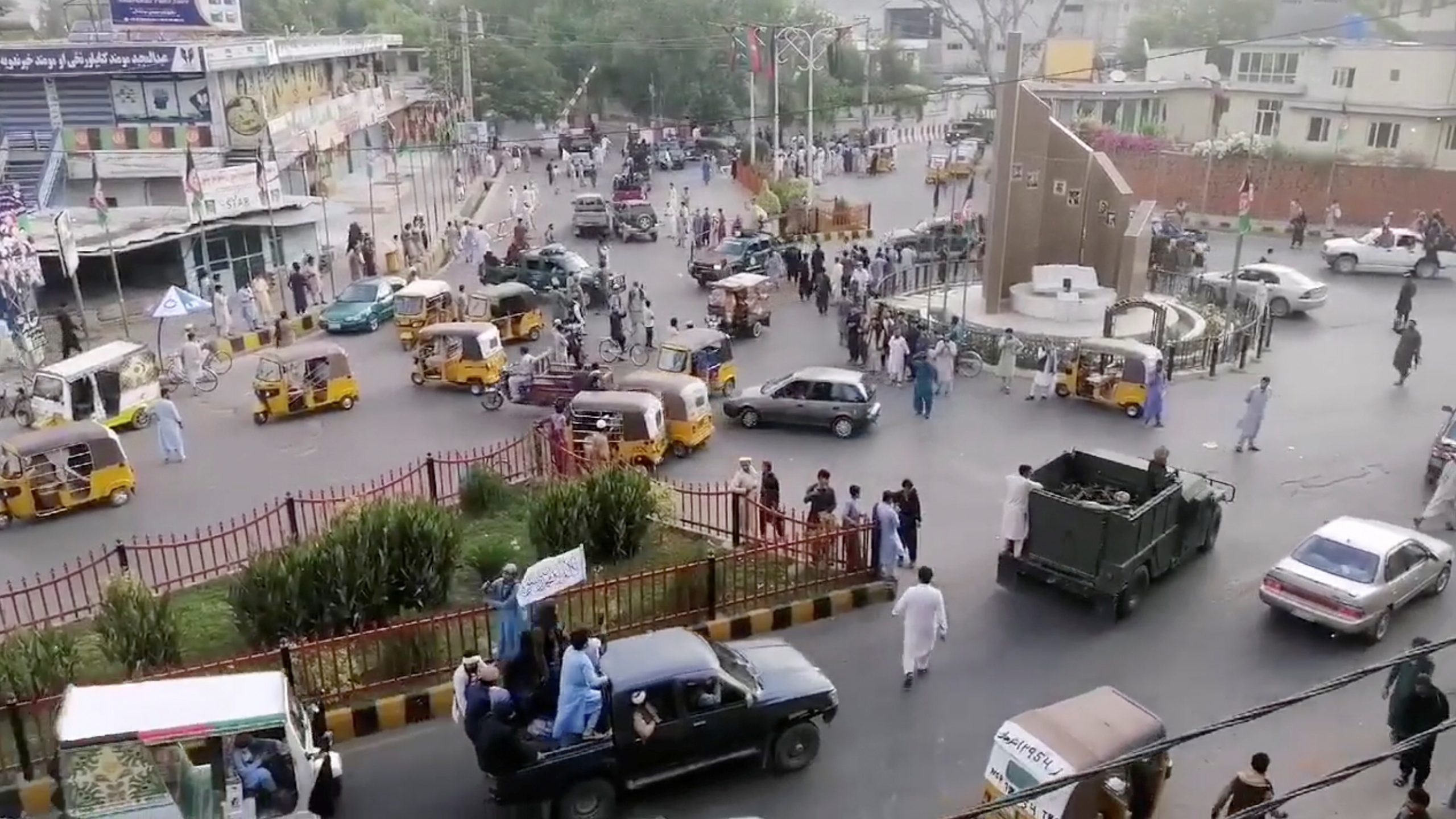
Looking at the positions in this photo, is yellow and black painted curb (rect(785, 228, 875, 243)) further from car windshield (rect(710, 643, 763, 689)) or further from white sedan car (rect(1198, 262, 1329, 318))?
car windshield (rect(710, 643, 763, 689))

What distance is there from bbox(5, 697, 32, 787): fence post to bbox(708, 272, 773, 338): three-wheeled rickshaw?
16363 millimetres

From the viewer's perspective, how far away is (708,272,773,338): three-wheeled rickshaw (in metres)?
24.6

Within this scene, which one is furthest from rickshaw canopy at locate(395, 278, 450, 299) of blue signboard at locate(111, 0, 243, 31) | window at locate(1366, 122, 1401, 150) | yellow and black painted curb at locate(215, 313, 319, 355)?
window at locate(1366, 122, 1401, 150)

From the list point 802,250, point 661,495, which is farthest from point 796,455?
point 802,250

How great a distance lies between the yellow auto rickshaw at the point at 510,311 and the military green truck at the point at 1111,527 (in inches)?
542

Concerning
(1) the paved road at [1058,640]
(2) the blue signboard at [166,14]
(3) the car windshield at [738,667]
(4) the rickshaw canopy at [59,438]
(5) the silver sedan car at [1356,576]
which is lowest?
(1) the paved road at [1058,640]

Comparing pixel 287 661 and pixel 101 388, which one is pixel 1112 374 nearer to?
pixel 287 661

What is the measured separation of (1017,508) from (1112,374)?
818 cm

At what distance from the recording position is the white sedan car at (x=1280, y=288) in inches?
1030

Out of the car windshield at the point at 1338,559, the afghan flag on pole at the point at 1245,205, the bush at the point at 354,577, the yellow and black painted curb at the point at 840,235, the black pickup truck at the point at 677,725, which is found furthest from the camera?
the yellow and black painted curb at the point at 840,235

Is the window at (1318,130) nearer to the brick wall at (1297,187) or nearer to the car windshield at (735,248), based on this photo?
the brick wall at (1297,187)

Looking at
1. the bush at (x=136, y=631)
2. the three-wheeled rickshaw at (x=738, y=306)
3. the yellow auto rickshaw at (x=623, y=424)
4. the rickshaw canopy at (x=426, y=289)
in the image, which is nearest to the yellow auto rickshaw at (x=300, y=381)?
the rickshaw canopy at (x=426, y=289)

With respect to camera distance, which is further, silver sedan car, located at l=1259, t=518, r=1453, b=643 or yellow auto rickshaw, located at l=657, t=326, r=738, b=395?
yellow auto rickshaw, located at l=657, t=326, r=738, b=395

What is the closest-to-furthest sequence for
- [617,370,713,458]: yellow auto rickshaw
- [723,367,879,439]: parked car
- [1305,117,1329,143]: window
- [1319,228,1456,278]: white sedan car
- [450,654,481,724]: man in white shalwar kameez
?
[450,654,481,724]: man in white shalwar kameez < [617,370,713,458]: yellow auto rickshaw < [723,367,879,439]: parked car < [1319,228,1456,278]: white sedan car < [1305,117,1329,143]: window
